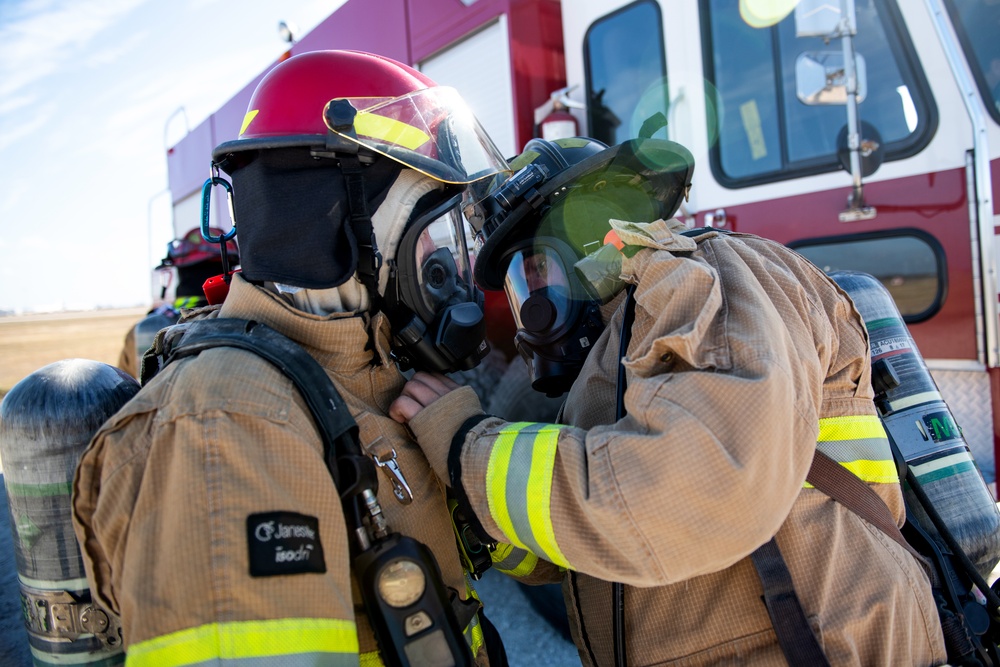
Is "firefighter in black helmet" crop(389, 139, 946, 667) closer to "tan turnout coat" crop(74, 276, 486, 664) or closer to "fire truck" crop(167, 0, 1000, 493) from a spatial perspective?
"tan turnout coat" crop(74, 276, 486, 664)

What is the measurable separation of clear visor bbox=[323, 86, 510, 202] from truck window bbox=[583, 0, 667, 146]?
1723 mm

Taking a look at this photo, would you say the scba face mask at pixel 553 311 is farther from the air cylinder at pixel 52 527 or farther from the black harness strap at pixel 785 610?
the air cylinder at pixel 52 527

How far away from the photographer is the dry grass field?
8500 millimetres

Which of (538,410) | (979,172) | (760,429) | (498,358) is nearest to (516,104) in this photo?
(498,358)

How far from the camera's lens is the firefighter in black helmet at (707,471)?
Answer: 112 cm

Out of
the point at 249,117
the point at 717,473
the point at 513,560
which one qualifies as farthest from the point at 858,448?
the point at 249,117

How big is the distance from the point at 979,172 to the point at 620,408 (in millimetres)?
1992

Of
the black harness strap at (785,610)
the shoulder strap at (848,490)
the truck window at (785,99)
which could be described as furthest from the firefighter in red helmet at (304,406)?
the truck window at (785,99)

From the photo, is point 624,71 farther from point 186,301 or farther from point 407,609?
point 186,301

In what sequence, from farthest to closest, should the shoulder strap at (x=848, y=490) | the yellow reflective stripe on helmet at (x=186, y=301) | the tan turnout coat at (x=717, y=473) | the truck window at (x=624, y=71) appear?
1. the yellow reflective stripe on helmet at (x=186, y=301)
2. the truck window at (x=624, y=71)
3. the shoulder strap at (x=848, y=490)
4. the tan turnout coat at (x=717, y=473)

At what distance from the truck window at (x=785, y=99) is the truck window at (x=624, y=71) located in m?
0.26

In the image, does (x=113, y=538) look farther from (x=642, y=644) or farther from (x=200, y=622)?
(x=642, y=644)

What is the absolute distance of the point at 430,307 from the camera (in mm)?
1558

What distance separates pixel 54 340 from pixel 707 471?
34.3ft
